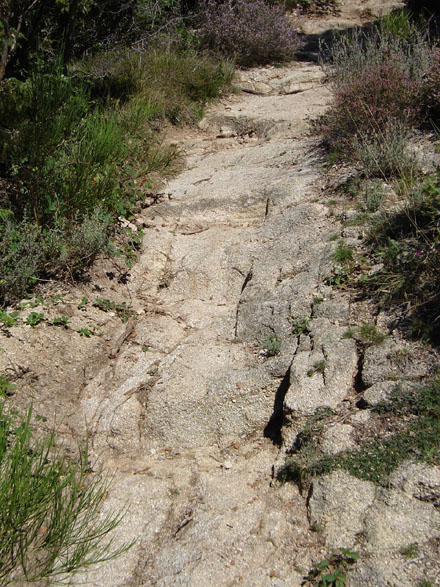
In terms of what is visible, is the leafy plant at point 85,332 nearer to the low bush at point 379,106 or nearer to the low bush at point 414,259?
the low bush at point 414,259

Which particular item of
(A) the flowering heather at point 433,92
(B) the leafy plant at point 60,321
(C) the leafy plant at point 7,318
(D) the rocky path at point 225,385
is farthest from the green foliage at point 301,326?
(A) the flowering heather at point 433,92

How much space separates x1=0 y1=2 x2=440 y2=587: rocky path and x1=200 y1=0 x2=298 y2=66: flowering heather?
4.18 meters

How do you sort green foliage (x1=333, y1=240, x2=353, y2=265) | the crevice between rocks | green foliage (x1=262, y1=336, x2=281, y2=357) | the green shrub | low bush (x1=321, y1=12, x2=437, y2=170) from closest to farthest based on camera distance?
the crevice between rocks, green foliage (x1=262, y1=336, x2=281, y2=357), green foliage (x1=333, y1=240, x2=353, y2=265), low bush (x1=321, y1=12, x2=437, y2=170), the green shrub

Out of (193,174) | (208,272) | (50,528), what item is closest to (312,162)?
(193,174)

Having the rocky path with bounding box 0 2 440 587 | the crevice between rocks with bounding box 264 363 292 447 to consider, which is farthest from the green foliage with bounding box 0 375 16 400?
the crevice between rocks with bounding box 264 363 292 447

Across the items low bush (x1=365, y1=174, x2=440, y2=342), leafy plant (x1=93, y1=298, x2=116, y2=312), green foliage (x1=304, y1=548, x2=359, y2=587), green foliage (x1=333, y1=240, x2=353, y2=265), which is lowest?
leafy plant (x1=93, y1=298, x2=116, y2=312)

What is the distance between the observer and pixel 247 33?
925cm

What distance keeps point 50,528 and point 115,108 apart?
5471mm

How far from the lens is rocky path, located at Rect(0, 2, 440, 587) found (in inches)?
99.9

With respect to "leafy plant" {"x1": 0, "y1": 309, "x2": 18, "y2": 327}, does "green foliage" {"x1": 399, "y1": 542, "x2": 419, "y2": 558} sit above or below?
above

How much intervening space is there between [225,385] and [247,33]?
7.69m

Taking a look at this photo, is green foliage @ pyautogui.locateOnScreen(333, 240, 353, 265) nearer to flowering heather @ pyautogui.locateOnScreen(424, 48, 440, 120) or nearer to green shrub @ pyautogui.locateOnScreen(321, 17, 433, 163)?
green shrub @ pyautogui.locateOnScreen(321, 17, 433, 163)

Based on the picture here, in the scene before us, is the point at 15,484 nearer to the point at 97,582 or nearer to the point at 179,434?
the point at 97,582

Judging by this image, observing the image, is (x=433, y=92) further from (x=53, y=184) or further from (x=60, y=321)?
(x=60, y=321)
